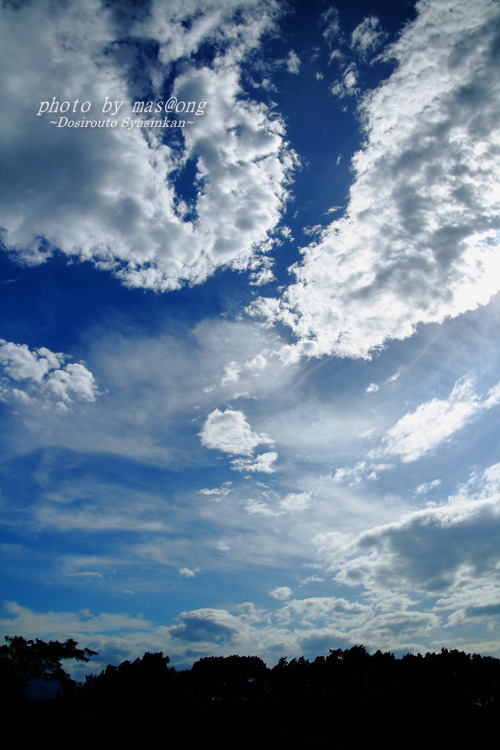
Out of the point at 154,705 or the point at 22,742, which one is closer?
the point at 22,742

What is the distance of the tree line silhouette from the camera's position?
63375 mm

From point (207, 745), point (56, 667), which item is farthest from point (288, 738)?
point (56, 667)

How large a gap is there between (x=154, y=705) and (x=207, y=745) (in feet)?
109

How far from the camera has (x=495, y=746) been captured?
1646 inches

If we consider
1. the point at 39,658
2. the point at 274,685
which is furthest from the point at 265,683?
the point at 39,658

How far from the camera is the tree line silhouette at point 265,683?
63375mm

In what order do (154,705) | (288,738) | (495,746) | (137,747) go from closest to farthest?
(137,747)
(495,746)
(288,738)
(154,705)

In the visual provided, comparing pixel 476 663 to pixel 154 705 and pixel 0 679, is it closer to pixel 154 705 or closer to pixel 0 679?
pixel 154 705

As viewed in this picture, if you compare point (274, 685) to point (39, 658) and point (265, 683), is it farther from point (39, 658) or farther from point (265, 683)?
point (39, 658)

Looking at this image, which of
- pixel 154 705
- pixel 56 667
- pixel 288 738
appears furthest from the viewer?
pixel 56 667

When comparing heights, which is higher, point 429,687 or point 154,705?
point 429,687

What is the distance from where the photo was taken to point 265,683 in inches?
2827

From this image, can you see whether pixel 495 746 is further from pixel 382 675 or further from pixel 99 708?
pixel 99 708

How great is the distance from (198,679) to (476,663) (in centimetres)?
4794
